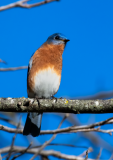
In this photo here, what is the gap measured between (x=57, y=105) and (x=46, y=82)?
1.47 m

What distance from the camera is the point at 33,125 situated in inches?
217

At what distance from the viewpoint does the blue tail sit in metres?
5.09

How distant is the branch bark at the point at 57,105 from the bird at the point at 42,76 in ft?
4.04

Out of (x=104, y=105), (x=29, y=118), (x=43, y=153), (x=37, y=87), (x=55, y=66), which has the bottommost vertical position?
(x=43, y=153)

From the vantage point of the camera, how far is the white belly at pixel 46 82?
5.27m

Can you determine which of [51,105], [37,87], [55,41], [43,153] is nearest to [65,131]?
[51,105]

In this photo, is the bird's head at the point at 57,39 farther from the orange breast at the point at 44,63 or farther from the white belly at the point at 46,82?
the white belly at the point at 46,82

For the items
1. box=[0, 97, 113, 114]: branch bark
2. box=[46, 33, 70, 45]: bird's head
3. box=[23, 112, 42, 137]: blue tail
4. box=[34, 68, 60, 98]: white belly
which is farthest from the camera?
box=[46, 33, 70, 45]: bird's head

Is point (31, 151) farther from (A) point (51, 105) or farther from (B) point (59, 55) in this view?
(B) point (59, 55)

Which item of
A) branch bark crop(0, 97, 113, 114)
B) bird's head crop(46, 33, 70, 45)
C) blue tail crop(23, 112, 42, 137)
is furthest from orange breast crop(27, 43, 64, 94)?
branch bark crop(0, 97, 113, 114)

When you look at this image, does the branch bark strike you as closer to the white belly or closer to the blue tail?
the blue tail

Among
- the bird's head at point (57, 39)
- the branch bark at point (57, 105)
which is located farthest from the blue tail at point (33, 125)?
the bird's head at point (57, 39)

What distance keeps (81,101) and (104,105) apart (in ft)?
1.25

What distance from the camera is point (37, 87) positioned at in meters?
5.36
